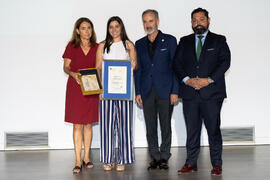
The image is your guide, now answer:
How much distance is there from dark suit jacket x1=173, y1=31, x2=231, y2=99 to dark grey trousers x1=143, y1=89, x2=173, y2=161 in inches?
11.9

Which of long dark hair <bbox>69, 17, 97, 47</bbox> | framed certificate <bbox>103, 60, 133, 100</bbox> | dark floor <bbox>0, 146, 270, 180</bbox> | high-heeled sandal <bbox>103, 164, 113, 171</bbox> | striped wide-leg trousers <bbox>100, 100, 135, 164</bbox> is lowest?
dark floor <bbox>0, 146, 270, 180</bbox>

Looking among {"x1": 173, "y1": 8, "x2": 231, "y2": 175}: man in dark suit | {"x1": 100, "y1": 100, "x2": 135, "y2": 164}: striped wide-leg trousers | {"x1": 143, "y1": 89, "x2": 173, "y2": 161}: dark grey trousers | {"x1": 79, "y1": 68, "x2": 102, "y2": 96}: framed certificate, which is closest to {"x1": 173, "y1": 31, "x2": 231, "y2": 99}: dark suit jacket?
{"x1": 173, "y1": 8, "x2": 231, "y2": 175}: man in dark suit

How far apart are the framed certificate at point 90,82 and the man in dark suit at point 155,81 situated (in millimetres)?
488

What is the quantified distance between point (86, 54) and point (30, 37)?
1.79 metres

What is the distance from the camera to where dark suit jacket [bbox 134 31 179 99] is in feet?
13.0

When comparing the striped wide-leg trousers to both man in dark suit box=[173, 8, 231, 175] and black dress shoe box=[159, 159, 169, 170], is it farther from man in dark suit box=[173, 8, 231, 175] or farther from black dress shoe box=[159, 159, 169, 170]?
man in dark suit box=[173, 8, 231, 175]

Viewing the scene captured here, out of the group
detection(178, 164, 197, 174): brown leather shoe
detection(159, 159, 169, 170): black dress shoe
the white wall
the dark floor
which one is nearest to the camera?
the dark floor

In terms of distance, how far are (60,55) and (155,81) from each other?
2099 mm

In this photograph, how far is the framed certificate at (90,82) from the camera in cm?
379

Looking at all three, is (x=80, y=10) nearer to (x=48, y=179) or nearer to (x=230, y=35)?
(x=230, y=35)

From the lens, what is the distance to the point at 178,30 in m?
5.64

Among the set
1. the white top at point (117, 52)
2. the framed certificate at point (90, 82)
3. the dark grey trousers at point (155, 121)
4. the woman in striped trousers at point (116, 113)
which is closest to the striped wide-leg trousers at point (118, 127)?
the woman in striped trousers at point (116, 113)

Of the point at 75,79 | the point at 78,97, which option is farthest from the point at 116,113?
the point at 75,79

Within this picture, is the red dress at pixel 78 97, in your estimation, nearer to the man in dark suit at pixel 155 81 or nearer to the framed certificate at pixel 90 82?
the framed certificate at pixel 90 82
